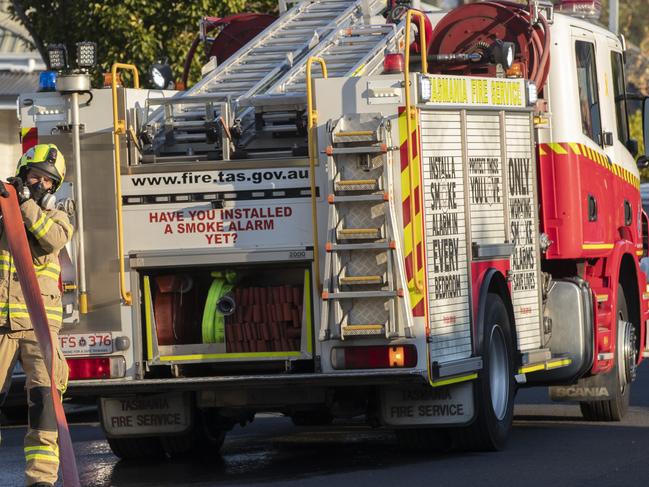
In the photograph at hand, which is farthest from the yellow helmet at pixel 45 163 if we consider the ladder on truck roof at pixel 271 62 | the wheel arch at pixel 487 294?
the wheel arch at pixel 487 294

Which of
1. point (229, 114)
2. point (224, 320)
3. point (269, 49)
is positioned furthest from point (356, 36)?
point (224, 320)

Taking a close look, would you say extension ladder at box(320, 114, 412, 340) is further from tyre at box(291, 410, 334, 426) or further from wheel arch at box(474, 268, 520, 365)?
tyre at box(291, 410, 334, 426)

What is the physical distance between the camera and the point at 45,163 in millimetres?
9070

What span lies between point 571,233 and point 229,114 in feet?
9.64

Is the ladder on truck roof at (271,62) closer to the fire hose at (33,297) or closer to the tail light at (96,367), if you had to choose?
the tail light at (96,367)

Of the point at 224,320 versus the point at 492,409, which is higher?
the point at 224,320

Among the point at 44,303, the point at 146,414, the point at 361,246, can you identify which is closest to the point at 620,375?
the point at 361,246

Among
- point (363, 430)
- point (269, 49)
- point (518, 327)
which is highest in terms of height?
point (269, 49)

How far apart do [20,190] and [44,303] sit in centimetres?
62

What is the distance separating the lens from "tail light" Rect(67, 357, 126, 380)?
32.5 ft

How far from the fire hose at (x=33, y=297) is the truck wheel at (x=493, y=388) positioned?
267 cm

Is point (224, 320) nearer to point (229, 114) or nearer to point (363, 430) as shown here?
point (229, 114)

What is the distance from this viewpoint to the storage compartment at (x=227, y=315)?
9.93m

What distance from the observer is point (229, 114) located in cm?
1003
